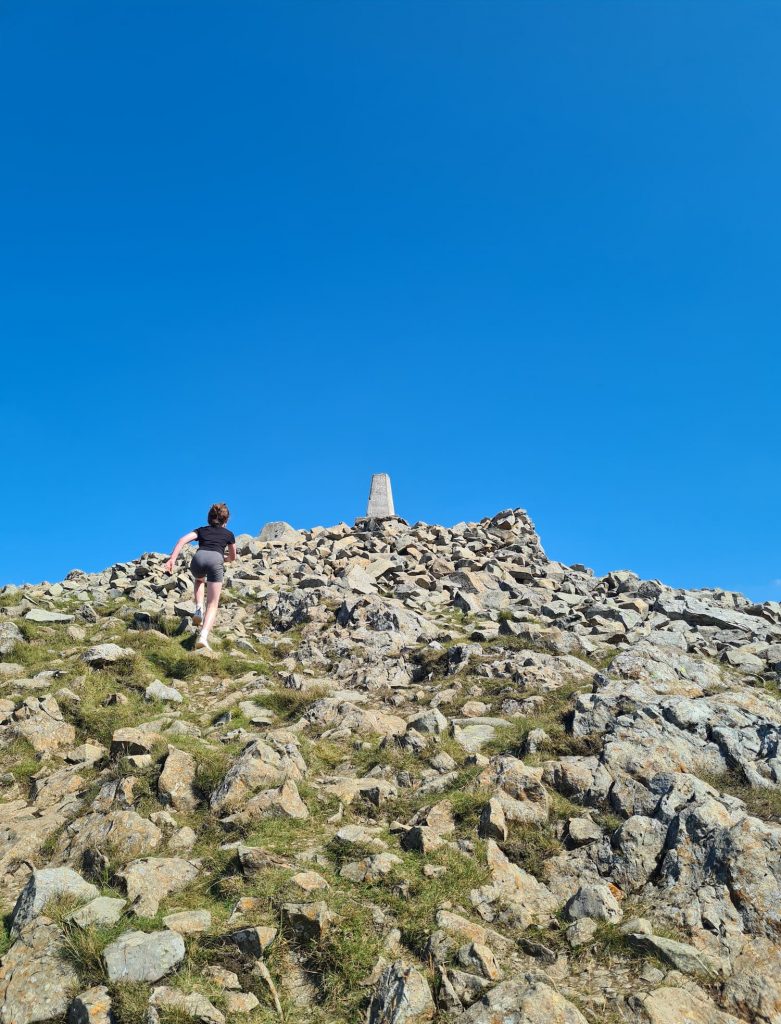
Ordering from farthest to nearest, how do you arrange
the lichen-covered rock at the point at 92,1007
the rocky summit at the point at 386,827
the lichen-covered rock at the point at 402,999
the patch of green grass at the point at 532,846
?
1. the patch of green grass at the point at 532,846
2. the rocky summit at the point at 386,827
3. the lichen-covered rock at the point at 402,999
4. the lichen-covered rock at the point at 92,1007

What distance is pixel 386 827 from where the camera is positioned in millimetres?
7172

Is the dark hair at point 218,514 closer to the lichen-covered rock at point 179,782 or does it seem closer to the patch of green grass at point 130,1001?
the lichen-covered rock at point 179,782

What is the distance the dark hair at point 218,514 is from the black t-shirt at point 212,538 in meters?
0.12

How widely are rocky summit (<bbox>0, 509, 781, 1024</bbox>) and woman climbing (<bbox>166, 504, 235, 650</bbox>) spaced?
75 cm

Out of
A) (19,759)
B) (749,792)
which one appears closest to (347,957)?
(749,792)

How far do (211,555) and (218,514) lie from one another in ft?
2.77

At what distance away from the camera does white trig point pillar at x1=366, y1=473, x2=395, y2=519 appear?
1158 inches

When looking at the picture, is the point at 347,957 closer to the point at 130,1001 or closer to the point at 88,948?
the point at 130,1001

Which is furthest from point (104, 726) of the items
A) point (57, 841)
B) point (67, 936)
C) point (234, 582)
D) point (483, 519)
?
point (483, 519)

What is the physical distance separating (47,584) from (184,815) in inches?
555

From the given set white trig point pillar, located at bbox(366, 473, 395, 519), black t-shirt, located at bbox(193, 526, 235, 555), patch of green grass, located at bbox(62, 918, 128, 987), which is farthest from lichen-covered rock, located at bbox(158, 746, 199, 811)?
white trig point pillar, located at bbox(366, 473, 395, 519)

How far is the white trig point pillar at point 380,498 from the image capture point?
96.5ft

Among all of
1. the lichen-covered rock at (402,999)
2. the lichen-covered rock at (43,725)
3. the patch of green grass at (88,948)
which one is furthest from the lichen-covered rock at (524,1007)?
the lichen-covered rock at (43,725)

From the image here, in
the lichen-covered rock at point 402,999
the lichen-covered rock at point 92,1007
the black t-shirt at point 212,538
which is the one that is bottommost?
the lichen-covered rock at point 92,1007
